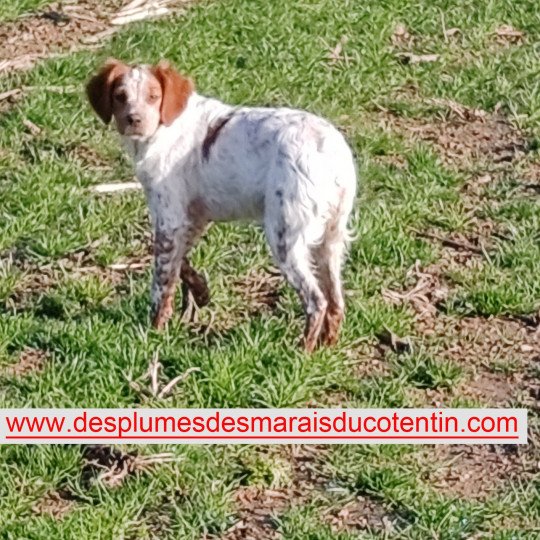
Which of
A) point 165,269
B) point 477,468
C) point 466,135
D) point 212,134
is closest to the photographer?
point 477,468

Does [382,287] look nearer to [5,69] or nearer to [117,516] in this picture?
[117,516]

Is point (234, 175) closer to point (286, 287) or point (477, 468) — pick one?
point (286, 287)

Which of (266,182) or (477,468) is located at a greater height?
(266,182)

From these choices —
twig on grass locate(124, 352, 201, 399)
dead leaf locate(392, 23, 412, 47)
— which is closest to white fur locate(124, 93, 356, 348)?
twig on grass locate(124, 352, 201, 399)

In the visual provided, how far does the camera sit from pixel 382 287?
737cm

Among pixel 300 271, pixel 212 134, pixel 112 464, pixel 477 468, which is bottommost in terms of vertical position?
pixel 477 468

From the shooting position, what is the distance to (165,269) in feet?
22.7

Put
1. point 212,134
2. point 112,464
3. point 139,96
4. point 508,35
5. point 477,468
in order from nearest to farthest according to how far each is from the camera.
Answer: point 112,464
point 477,468
point 139,96
point 212,134
point 508,35

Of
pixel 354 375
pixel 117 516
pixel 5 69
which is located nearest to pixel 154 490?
pixel 117 516

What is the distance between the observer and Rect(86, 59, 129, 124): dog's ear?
263 inches

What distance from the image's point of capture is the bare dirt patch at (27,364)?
21.6ft

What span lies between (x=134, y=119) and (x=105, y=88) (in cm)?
19

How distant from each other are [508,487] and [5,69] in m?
4.87

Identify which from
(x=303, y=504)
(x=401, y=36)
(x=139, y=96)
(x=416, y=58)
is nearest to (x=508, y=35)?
(x=401, y=36)
